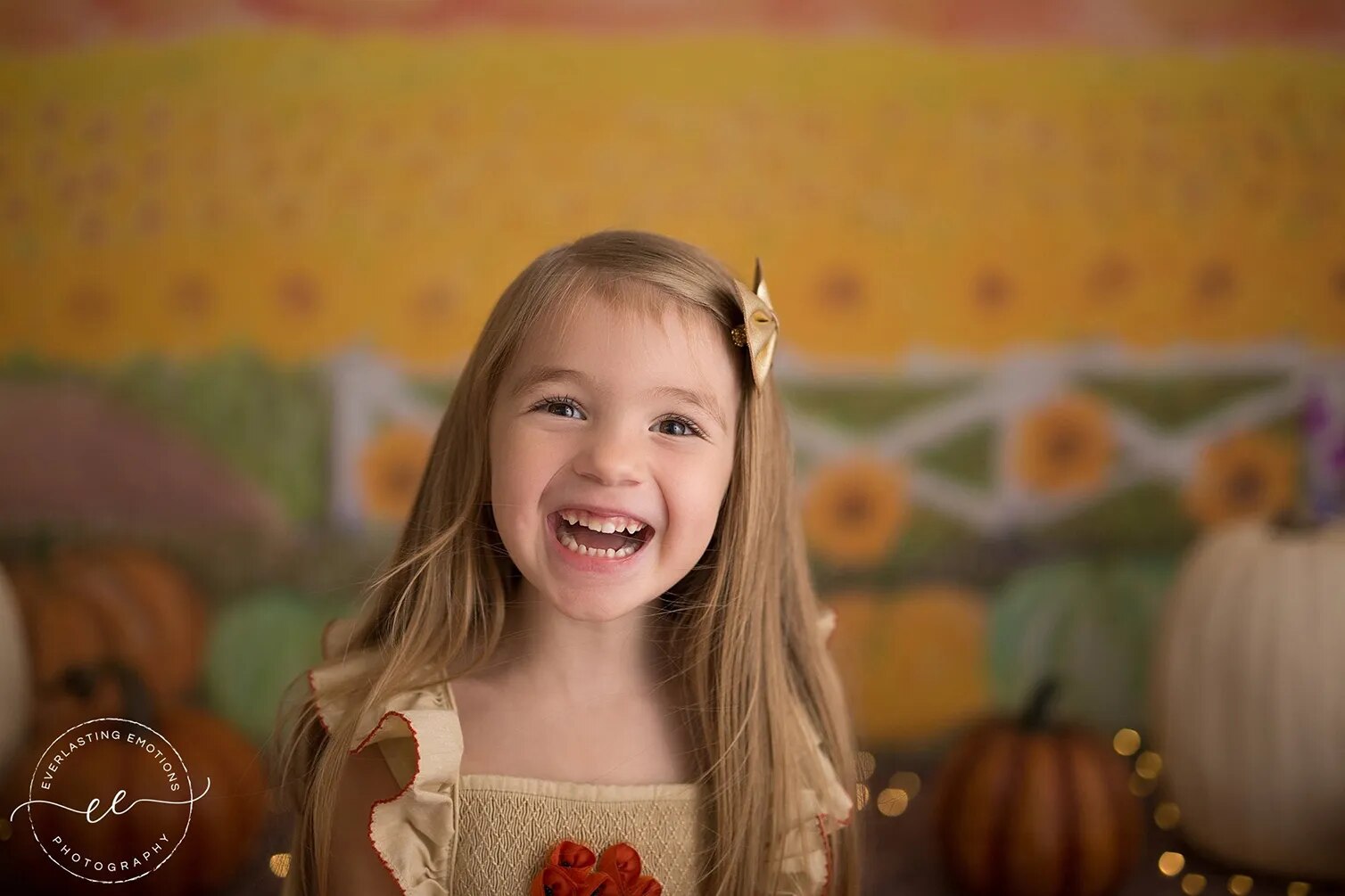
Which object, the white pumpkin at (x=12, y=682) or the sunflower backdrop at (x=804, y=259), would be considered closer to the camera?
the white pumpkin at (x=12, y=682)

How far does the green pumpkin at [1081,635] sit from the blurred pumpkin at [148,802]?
50.9 inches

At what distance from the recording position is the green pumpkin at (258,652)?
214cm

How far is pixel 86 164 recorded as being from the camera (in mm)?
2104

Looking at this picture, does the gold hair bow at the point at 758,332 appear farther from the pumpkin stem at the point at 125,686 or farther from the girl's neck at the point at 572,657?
the pumpkin stem at the point at 125,686

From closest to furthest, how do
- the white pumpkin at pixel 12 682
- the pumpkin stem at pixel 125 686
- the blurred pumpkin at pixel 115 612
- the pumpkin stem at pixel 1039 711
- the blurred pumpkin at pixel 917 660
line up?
the pumpkin stem at pixel 125 686 → the white pumpkin at pixel 12 682 → the pumpkin stem at pixel 1039 711 → the blurred pumpkin at pixel 115 612 → the blurred pumpkin at pixel 917 660

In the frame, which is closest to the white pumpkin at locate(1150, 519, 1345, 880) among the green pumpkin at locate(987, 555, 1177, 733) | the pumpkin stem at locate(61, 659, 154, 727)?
the green pumpkin at locate(987, 555, 1177, 733)

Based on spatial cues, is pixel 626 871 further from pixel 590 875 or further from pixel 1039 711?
pixel 1039 711

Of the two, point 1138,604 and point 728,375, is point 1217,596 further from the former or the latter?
point 728,375

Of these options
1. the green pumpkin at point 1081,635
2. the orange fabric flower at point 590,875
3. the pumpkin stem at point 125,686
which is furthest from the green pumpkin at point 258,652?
the green pumpkin at point 1081,635

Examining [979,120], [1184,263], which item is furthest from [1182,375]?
[979,120]

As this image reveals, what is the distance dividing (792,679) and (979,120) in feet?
4.11

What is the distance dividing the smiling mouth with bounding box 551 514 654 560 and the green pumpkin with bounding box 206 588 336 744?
1.11 metres

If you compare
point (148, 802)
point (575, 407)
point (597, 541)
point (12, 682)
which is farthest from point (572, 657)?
point (12, 682)

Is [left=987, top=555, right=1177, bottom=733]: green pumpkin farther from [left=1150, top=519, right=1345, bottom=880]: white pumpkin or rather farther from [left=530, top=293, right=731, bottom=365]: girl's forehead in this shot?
[left=530, top=293, right=731, bottom=365]: girl's forehead
